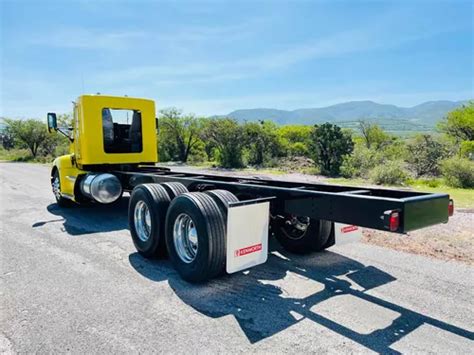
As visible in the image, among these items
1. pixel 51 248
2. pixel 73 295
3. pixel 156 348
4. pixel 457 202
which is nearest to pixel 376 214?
pixel 156 348

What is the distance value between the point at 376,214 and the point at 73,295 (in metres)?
3.23

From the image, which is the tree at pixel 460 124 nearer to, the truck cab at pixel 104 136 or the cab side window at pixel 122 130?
the truck cab at pixel 104 136

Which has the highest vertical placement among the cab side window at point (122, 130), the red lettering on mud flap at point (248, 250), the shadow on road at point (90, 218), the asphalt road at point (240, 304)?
the cab side window at point (122, 130)

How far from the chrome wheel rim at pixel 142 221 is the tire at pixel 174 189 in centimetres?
45

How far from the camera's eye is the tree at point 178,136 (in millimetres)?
32094

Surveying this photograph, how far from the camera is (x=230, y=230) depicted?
142 inches

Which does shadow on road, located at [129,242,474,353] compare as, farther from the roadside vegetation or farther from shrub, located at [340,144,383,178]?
shrub, located at [340,144,383,178]

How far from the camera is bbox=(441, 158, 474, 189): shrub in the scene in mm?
12602

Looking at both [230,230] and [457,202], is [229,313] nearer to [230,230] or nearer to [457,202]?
[230,230]

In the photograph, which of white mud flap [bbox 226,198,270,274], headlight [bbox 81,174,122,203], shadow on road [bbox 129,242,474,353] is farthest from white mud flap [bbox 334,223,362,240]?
headlight [bbox 81,174,122,203]

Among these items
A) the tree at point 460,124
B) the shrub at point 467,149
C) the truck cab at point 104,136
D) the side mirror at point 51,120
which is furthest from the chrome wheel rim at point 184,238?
the tree at point 460,124

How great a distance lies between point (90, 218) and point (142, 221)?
303 cm

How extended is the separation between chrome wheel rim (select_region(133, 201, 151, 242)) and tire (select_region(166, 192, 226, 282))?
97cm

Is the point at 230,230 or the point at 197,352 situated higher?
the point at 230,230
